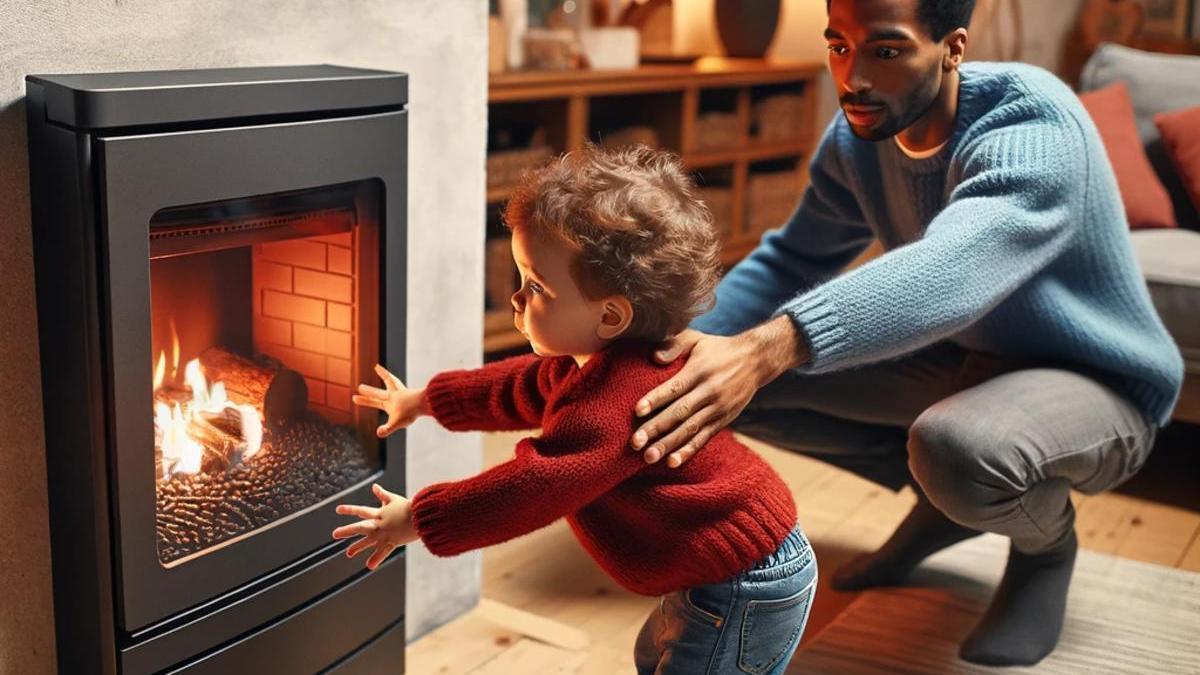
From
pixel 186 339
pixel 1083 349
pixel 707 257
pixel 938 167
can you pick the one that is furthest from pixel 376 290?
pixel 1083 349

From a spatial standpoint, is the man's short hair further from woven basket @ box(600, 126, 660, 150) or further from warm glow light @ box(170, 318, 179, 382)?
woven basket @ box(600, 126, 660, 150)

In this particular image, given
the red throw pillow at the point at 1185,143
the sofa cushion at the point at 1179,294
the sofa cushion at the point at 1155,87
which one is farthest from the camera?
the sofa cushion at the point at 1155,87

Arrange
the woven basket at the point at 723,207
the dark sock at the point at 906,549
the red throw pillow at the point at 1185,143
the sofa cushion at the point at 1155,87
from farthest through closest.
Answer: the woven basket at the point at 723,207, the sofa cushion at the point at 1155,87, the red throw pillow at the point at 1185,143, the dark sock at the point at 906,549

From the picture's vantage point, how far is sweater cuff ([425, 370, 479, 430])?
4.46 feet

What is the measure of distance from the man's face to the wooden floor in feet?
2.44

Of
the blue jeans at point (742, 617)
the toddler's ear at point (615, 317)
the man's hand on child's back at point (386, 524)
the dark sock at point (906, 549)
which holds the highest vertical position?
the toddler's ear at point (615, 317)

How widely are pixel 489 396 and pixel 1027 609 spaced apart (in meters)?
0.87

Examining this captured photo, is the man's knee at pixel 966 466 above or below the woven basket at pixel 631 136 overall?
below

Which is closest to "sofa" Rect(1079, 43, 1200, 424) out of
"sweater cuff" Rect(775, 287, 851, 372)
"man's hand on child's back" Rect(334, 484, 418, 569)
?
"sweater cuff" Rect(775, 287, 851, 372)

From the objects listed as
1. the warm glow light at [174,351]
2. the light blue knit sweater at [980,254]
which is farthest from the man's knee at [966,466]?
the warm glow light at [174,351]

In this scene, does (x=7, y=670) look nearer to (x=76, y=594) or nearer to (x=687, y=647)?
(x=76, y=594)

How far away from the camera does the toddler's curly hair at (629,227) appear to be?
3.80ft

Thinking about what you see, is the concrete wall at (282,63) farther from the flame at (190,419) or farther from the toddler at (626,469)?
the toddler at (626,469)

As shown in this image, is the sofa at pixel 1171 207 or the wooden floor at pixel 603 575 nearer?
the wooden floor at pixel 603 575
